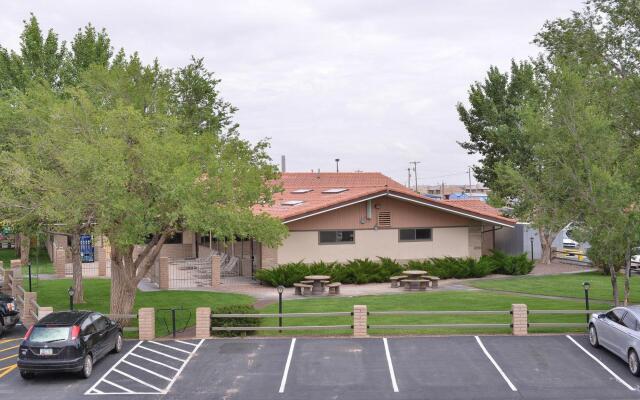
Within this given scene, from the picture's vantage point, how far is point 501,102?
44125 mm

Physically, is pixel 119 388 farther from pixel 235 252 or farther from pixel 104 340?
pixel 235 252

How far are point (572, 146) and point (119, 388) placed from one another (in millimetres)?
14932

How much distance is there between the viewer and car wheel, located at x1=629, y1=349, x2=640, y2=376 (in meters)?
15.3

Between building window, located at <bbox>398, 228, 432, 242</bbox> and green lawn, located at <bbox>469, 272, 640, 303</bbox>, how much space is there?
3832 mm

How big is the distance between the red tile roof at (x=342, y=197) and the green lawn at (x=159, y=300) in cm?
445

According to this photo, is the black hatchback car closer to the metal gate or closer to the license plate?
the license plate

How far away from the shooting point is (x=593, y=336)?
59.5ft

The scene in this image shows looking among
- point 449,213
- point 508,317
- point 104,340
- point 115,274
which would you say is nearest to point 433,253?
point 449,213

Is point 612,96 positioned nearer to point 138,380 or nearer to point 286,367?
point 286,367

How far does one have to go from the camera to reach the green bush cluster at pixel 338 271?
30.7 metres

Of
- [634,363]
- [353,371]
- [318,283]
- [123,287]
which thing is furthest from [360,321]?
[318,283]

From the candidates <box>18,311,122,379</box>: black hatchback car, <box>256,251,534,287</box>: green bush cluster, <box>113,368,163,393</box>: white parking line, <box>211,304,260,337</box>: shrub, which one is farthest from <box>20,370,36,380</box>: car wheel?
<box>256,251,534,287</box>: green bush cluster

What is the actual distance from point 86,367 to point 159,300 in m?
11.4

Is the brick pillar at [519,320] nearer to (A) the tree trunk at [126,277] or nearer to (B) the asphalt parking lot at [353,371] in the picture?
(B) the asphalt parking lot at [353,371]
